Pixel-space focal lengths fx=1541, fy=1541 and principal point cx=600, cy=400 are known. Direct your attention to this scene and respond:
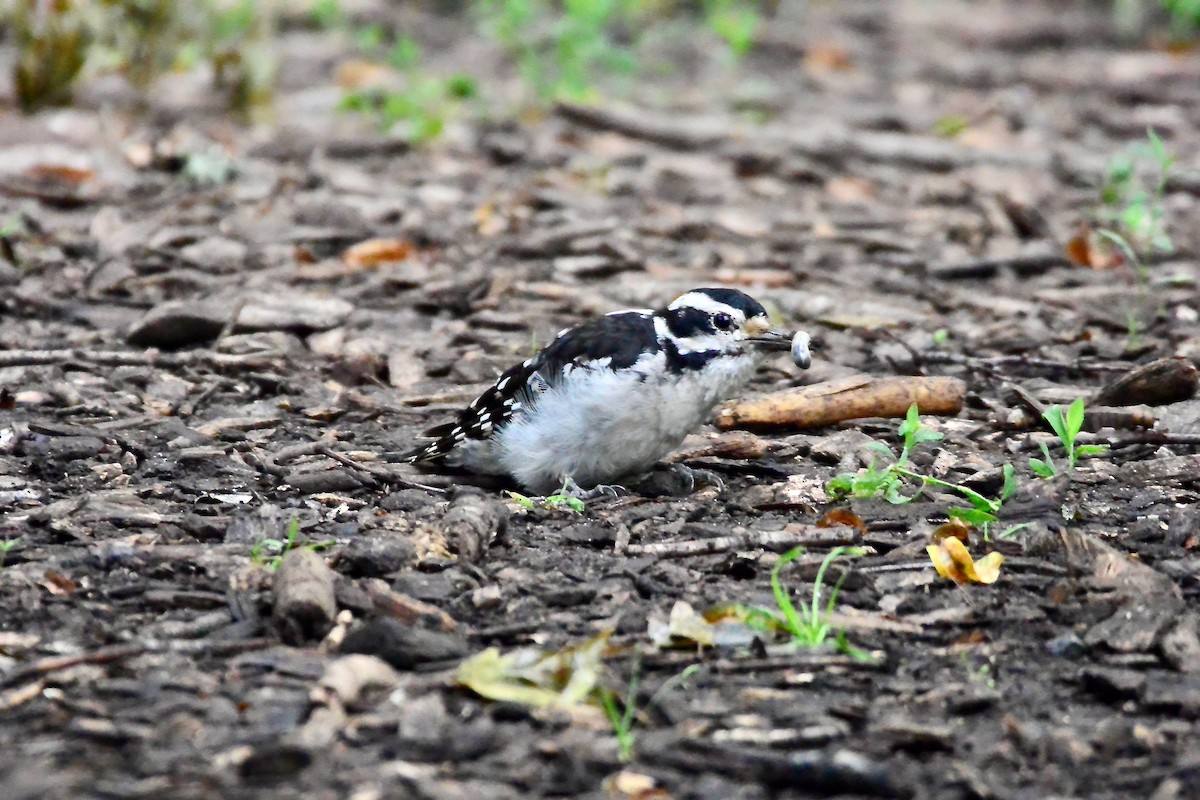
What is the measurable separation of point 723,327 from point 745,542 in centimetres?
133

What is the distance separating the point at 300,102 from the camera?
11.8 metres

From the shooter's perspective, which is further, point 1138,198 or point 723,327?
point 1138,198

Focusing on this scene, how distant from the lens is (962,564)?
4.81 m

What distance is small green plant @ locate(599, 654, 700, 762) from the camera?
148 inches

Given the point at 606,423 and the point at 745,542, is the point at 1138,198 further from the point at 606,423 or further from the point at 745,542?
the point at 745,542

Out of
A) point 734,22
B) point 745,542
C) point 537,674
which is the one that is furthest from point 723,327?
point 734,22

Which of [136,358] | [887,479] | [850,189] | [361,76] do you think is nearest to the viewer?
[887,479]

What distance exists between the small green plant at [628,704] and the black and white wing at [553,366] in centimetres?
212

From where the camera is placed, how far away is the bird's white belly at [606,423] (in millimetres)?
6027

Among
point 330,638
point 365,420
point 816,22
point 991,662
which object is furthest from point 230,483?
point 816,22

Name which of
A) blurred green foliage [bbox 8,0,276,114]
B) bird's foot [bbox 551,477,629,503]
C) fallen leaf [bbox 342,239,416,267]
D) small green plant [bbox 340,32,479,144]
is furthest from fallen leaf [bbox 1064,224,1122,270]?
blurred green foliage [bbox 8,0,276,114]

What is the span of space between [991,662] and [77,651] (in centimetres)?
250

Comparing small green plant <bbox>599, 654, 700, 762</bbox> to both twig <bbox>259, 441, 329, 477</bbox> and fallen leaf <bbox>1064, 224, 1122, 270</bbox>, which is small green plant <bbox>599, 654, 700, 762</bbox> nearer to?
twig <bbox>259, 441, 329, 477</bbox>

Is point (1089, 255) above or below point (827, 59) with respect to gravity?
below
